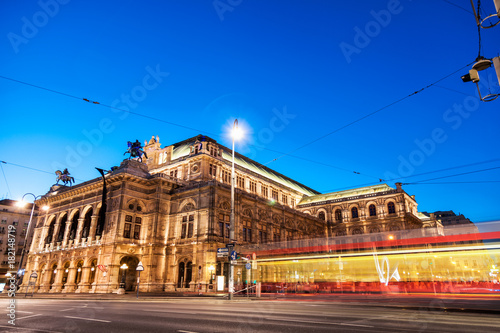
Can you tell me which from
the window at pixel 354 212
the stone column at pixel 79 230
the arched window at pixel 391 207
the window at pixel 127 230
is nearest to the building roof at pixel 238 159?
the window at pixel 354 212

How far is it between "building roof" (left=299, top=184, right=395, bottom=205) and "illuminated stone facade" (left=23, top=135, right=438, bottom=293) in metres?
23.2

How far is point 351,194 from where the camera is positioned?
2963 inches

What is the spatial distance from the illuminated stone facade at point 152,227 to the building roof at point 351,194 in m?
23.2

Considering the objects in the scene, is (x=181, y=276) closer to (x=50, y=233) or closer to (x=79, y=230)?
(x=79, y=230)

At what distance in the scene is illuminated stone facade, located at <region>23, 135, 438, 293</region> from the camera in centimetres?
4000

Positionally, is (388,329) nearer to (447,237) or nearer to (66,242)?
(447,237)

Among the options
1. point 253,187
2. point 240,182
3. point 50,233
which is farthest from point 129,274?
point 253,187

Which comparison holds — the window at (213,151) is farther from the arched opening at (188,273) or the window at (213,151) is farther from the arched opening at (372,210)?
the arched opening at (372,210)

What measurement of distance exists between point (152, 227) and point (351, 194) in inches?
1973

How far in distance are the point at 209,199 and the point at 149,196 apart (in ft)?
33.3

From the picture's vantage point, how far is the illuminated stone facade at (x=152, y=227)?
40000 millimetres

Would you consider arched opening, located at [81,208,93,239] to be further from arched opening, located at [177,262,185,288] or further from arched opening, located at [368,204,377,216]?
arched opening, located at [368,204,377,216]

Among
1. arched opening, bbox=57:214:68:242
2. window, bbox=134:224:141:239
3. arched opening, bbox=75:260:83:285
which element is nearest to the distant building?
arched opening, bbox=57:214:68:242

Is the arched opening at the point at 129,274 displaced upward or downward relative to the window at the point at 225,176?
downward
